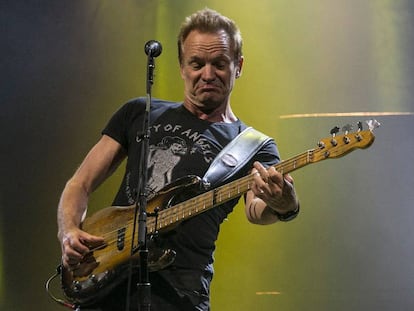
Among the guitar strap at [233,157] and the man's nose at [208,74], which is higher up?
the man's nose at [208,74]

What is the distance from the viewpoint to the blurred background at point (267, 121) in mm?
2428

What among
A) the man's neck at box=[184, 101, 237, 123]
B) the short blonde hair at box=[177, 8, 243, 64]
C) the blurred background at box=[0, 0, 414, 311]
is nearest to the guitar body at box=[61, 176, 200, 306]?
the man's neck at box=[184, 101, 237, 123]

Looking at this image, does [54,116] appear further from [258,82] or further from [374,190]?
[374,190]

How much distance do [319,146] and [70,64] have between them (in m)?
1.39

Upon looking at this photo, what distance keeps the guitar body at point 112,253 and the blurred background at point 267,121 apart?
0.75 metres

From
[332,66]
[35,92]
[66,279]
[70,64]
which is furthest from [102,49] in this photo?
[66,279]

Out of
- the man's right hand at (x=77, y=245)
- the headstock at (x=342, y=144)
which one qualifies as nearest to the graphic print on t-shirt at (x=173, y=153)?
the man's right hand at (x=77, y=245)

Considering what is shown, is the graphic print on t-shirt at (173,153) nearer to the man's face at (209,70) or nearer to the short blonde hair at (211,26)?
the man's face at (209,70)

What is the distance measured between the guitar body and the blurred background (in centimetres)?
75

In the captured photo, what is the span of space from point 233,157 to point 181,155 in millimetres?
157

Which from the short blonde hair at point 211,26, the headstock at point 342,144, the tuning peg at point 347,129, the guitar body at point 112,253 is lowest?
the guitar body at point 112,253

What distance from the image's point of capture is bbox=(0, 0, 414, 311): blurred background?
2.43 metres

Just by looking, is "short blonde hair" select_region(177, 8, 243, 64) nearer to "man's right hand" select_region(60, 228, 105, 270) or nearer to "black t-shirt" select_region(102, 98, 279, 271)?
"black t-shirt" select_region(102, 98, 279, 271)

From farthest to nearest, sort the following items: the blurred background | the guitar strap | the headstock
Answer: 1. the blurred background
2. the guitar strap
3. the headstock
